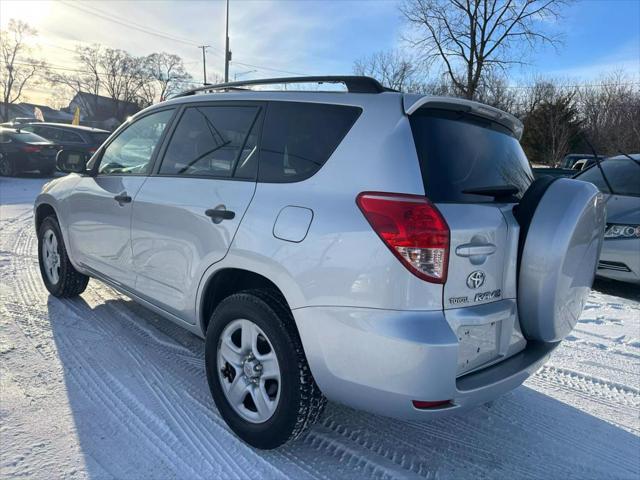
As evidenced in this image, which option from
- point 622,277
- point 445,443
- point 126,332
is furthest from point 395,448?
point 622,277

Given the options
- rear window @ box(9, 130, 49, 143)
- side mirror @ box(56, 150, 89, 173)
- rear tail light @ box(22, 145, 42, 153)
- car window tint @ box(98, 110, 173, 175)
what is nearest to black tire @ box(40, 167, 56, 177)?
rear tail light @ box(22, 145, 42, 153)

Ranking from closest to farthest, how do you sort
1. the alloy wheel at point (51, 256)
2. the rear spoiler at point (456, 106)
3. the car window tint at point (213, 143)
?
the rear spoiler at point (456, 106) → the car window tint at point (213, 143) → the alloy wheel at point (51, 256)

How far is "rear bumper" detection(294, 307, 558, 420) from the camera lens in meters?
1.91

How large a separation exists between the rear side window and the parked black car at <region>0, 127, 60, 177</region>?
13633mm

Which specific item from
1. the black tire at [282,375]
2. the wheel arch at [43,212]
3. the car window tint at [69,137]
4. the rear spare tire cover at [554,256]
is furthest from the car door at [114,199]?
the car window tint at [69,137]

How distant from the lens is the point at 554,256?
218 centimetres

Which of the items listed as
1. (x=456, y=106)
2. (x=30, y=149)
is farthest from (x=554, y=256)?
(x=30, y=149)

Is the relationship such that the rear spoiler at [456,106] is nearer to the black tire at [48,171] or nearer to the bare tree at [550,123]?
the black tire at [48,171]

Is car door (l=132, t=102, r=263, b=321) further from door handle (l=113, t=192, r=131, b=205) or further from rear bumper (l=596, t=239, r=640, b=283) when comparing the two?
rear bumper (l=596, t=239, r=640, b=283)

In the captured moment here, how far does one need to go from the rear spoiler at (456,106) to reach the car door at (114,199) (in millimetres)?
1852

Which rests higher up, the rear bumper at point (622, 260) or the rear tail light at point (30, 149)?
the rear tail light at point (30, 149)

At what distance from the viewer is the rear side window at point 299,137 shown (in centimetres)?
227

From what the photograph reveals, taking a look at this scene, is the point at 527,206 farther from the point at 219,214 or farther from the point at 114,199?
the point at 114,199

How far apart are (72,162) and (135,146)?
2.56 feet
